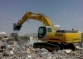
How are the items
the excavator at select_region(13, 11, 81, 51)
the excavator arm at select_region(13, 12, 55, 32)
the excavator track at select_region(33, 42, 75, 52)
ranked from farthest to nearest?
the excavator arm at select_region(13, 12, 55, 32) → the excavator track at select_region(33, 42, 75, 52) → the excavator at select_region(13, 11, 81, 51)

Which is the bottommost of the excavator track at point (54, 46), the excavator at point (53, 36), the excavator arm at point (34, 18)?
the excavator track at point (54, 46)

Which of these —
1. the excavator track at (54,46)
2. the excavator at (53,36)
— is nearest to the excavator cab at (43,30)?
the excavator at (53,36)

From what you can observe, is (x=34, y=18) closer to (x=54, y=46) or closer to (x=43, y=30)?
(x=43, y=30)

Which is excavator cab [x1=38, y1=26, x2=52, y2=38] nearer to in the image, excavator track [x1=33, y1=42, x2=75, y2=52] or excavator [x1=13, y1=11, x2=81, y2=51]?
excavator [x1=13, y1=11, x2=81, y2=51]

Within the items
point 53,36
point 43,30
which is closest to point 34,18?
point 43,30

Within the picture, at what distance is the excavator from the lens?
571 inches

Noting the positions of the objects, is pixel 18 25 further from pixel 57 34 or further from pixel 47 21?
pixel 57 34

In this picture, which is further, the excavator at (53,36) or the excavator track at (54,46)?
the excavator track at (54,46)

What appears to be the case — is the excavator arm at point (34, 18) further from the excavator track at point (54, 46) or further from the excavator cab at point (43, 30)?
the excavator track at point (54, 46)

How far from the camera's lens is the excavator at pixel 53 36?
14509 millimetres

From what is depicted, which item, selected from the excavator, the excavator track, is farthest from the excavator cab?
the excavator track

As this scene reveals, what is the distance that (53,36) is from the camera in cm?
1523

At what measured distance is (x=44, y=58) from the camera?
11336 mm

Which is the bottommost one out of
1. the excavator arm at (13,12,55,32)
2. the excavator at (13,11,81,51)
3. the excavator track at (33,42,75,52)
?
the excavator track at (33,42,75,52)
